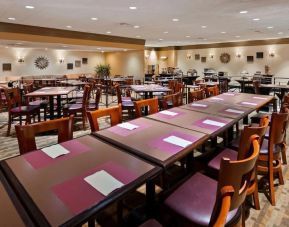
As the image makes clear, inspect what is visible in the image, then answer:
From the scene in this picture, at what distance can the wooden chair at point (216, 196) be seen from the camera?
42.4 inches

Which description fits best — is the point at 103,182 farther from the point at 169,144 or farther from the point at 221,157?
the point at 221,157

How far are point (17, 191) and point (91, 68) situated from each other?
1557 centimetres

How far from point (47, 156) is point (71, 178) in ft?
1.30

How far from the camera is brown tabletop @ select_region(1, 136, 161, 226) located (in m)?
1.00

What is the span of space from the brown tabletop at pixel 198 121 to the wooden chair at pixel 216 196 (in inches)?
18.8

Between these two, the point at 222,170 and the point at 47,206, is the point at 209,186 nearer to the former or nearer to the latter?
the point at 222,170

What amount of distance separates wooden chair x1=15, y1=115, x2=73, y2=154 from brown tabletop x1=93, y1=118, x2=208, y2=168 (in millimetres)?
284

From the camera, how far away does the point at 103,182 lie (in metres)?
1.23

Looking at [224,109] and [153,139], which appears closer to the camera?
[153,139]

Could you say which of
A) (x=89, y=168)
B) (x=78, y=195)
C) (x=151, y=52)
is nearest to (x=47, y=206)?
(x=78, y=195)

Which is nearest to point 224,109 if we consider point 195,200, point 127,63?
point 195,200

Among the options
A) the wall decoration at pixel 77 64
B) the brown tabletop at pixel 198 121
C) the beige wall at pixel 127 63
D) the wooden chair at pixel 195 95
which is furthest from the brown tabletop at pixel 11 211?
the wall decoration at pixel 77 64

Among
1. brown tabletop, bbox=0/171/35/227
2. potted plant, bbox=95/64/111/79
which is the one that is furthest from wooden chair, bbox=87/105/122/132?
potted plant, bbox=95/64/111/79

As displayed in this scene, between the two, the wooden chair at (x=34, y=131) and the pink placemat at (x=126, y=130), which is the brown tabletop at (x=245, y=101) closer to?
the pink placemat at (x=126, y=130)
